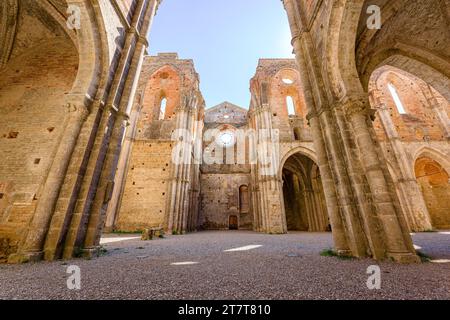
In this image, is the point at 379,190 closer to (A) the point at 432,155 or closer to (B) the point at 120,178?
(B) the point at 120,178

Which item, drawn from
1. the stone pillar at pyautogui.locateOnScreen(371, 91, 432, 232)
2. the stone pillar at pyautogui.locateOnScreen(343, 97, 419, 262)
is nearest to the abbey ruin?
the stone pillar at pyautogui.locateOnScreen(343, 97, 419, 262)

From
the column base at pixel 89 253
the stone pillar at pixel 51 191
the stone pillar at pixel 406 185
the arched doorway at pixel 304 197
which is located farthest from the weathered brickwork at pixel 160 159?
the stone pillar at pixel 406 185

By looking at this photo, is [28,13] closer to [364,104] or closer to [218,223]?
[364,104]

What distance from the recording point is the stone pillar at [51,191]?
3859mm

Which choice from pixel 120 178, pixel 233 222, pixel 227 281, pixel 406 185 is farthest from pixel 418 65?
pixel 233 222

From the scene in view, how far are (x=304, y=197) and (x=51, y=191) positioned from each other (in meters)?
18.8

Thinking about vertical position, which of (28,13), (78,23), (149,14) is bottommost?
(78,23)

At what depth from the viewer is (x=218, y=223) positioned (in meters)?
19.6

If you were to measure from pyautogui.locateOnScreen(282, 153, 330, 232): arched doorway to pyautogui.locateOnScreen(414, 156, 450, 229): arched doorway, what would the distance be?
8563 millimetres

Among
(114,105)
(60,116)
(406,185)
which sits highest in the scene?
(114,105)

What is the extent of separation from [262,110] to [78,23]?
13.4 meters

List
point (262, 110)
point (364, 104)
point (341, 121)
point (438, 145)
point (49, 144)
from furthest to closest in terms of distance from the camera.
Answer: point (262, 110) < point (438, 145) < point (49, 144) < point (341, 121) < point (364, 104)

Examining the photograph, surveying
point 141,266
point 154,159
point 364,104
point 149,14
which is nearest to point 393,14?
point 364,104

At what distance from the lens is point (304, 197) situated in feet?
60.1
